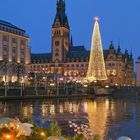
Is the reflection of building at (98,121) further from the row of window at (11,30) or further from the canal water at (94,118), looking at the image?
the row of window at (11,30)

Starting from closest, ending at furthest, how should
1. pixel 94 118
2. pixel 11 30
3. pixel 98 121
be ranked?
1. pixel 98 121
2. pixel 94 118
3. pixel 11 30

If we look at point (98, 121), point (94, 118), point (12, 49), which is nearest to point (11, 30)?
point (12, 49)

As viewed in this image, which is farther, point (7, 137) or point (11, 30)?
point (11, 30)

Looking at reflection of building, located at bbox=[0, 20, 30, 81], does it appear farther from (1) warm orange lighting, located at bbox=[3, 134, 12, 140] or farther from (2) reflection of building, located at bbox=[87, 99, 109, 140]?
(1) warm orange lighting, located at bbox=[3, 134, 12, 140]

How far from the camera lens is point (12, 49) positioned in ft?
433

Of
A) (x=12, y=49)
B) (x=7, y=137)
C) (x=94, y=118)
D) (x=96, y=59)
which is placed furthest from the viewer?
(x=12, y=49)

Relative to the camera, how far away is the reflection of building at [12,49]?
124 metres

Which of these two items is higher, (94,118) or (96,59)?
(96,59)

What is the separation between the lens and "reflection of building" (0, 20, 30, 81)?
12447 centimetres

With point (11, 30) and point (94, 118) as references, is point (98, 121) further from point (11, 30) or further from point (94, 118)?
point (11, 30)

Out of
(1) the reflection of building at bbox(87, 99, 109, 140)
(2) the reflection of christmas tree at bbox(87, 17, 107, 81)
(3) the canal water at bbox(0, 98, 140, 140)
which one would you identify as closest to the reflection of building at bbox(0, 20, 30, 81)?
(2) the reflection of christmas tree at bbox(87, 17, 107, 81)

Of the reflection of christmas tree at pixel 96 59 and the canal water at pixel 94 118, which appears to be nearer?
the canal water at pixel 94 118

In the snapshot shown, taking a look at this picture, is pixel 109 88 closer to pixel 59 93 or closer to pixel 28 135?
pixel 59 93

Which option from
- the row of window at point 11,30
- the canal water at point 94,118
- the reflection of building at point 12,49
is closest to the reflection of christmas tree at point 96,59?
the reflection of building at point 12,49
